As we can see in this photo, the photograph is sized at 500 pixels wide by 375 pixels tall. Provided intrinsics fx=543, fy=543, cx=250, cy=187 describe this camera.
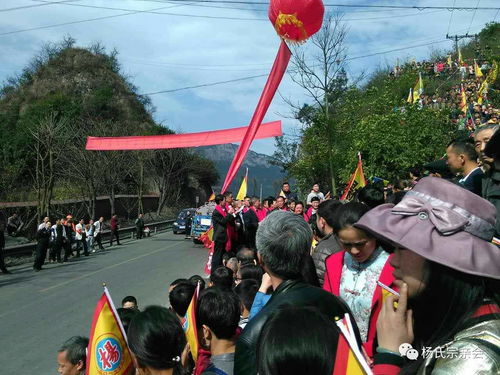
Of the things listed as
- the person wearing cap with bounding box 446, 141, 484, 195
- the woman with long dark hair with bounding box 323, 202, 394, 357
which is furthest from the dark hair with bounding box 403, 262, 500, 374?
Result: the person wearing cap with bounding box 446, 141, 484, 195

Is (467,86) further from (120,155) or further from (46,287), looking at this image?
(46,287)

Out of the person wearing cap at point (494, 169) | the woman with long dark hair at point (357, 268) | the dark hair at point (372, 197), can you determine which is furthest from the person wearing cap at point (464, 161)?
the woman with long dark hair at point (357, 268)

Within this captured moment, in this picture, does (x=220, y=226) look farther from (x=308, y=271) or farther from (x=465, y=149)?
(x=308, y=271)

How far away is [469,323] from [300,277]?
1385mm

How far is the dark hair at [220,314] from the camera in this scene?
10.7ft

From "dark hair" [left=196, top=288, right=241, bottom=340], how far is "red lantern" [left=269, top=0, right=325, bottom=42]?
4.60m

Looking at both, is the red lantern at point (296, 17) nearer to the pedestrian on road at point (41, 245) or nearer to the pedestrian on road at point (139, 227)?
the pedestrian on road at point (41, 245)

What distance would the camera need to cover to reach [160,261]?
18578 millimetres

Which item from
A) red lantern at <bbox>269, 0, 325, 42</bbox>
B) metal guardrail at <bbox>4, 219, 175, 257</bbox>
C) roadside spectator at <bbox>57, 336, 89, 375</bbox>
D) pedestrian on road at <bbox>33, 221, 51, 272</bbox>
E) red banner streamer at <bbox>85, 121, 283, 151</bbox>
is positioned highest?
red lantern at <bbox>269, 0, 325, 42</bbox>

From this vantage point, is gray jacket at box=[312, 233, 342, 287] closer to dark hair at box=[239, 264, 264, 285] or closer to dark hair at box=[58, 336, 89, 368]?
dark hair at box=[239, 264, 264, 285]

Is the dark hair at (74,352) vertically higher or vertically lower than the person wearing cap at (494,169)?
lower

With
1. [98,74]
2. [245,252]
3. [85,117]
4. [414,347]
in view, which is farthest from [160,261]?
[98,74]

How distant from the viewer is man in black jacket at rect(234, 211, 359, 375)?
99.3 inches

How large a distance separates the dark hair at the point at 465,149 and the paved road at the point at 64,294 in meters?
5.45
